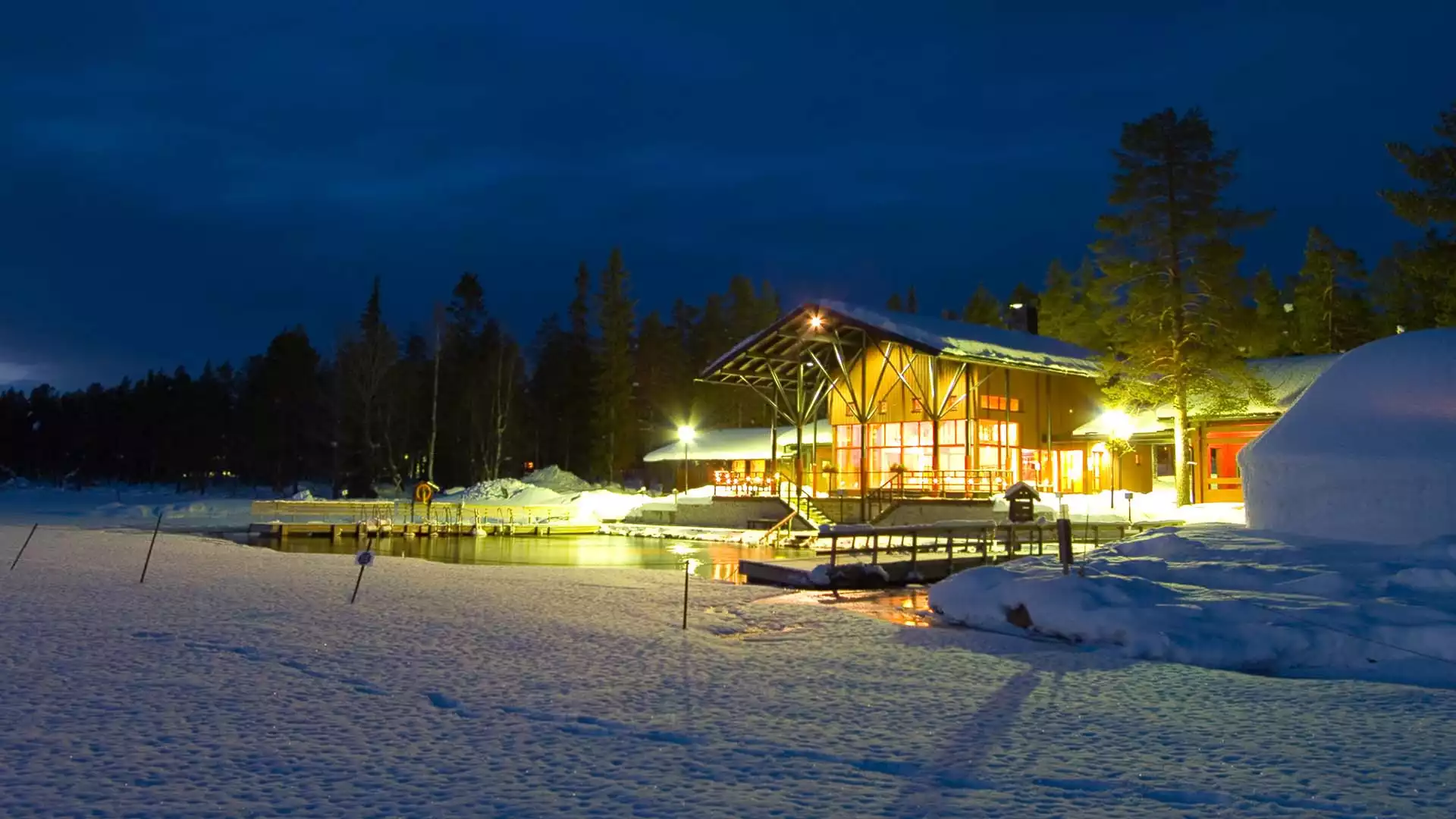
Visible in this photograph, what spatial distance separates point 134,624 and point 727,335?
220 ft

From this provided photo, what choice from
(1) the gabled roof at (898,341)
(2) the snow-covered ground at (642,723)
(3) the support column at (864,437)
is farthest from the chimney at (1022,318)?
(2) the snow-covered ground at (642,723)

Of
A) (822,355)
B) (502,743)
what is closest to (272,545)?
(822,355)

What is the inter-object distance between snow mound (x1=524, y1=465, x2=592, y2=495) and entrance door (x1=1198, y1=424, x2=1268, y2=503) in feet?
105

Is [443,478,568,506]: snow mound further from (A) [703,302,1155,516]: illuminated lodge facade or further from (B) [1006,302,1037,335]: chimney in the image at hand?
(B) [1006,302,1037,335]: chimney

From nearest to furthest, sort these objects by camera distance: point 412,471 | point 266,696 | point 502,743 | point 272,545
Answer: point 502,743 → point 266,696 → point 272,545 → point 412,471

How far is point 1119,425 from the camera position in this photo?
32.4 meters

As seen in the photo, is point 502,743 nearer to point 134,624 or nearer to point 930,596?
point 134,624

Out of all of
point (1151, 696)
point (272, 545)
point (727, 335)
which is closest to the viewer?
point (1151, 696)

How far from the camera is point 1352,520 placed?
14898 millimetres

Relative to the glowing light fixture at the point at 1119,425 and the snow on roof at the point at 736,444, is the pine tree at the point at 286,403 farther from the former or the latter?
the glowing light fixture at the point at 1119,425

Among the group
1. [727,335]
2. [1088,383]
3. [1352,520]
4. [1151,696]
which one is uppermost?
[727,335]

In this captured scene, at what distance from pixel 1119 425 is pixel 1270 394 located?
4436 mm

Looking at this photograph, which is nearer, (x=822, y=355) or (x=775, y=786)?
(x=775, y=786)

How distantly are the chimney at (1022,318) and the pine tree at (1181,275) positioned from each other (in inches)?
570
